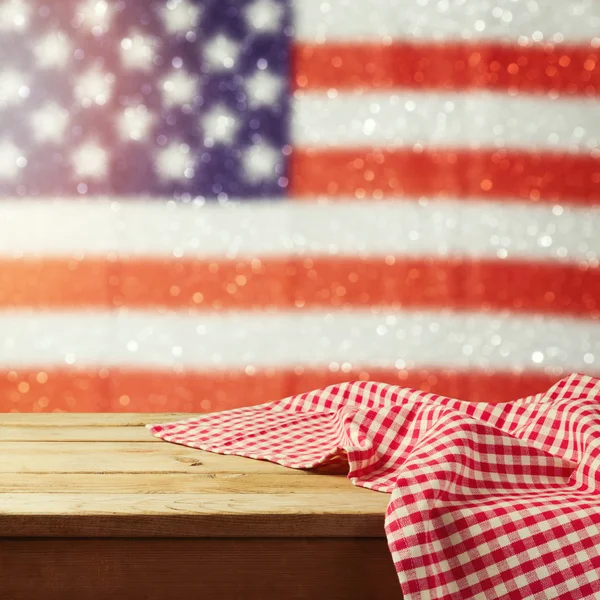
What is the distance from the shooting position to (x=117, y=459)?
1299 mm

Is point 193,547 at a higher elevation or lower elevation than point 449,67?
lower

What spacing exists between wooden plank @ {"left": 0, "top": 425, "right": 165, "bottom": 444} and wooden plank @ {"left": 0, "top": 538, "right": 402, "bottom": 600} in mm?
377

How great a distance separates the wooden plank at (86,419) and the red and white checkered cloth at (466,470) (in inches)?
3.3

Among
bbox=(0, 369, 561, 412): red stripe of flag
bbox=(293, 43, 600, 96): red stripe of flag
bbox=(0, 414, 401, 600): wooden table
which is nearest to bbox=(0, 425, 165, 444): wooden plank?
bbox=(0, 414, 401, 600): wooden table

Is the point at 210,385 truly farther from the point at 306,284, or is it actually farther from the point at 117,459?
the point at 117,459

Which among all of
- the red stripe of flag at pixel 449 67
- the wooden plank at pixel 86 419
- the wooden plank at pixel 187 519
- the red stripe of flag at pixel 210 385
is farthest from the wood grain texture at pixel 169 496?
the red stripe of flag at pixel 449 67

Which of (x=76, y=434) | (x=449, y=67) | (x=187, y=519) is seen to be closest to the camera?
(x=187, y=519)

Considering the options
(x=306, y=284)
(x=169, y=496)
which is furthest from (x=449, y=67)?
(x=169, y=496)

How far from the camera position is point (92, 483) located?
1.17 meters

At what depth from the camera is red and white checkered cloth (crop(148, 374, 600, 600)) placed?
3.08 feet

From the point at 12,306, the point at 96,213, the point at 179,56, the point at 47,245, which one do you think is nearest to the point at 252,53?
the point at 179,56

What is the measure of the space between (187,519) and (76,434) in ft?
1.70

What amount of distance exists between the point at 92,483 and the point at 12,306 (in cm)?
96

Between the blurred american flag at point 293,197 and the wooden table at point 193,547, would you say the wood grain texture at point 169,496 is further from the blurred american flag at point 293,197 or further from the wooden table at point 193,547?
the blurred american flag at point 293,197
